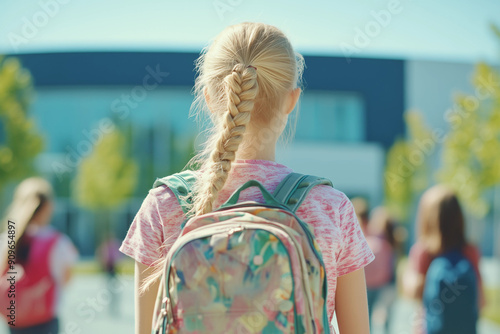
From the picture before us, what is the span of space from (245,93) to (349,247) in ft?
1.95

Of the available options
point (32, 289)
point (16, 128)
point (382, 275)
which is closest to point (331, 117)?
point (16, 128)

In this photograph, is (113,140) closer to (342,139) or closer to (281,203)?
(342,139)

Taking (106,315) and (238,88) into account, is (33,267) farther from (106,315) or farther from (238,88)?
(106,315)

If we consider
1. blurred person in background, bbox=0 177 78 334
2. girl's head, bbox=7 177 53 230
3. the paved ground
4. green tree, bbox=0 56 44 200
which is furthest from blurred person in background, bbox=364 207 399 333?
green tree, bbox=0 56 44 200

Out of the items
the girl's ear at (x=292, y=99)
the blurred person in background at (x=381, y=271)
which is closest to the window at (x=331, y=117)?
the blurred person in background at (x=381, y=271)

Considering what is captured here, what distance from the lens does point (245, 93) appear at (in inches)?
68.8

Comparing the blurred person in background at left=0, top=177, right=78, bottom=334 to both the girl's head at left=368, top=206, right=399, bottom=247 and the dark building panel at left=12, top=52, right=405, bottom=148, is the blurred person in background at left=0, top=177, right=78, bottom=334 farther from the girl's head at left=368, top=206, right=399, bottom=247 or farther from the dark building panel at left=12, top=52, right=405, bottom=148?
the dark building panel at left=12, top=52, right=405, bottom=148

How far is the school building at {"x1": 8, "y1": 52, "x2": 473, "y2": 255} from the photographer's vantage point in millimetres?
25562

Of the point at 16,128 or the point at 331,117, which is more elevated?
the point at 16,128

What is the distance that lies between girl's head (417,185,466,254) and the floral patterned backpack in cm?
Result: 334

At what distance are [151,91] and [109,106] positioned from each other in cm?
217

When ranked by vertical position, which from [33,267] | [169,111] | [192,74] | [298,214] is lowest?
[169,111]

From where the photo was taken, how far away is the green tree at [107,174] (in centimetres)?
2528

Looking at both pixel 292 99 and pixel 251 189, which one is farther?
pixel 292 99
